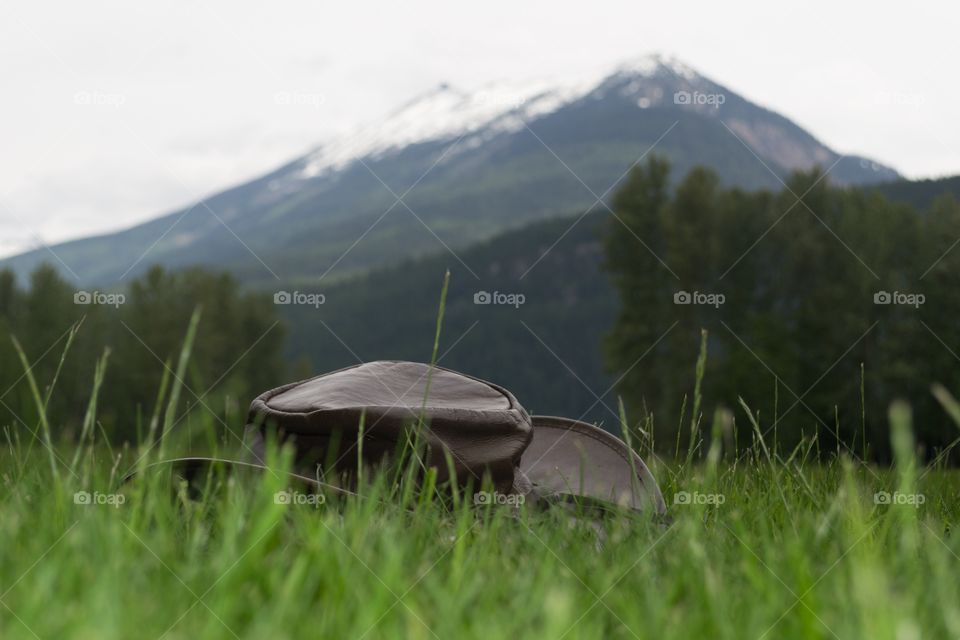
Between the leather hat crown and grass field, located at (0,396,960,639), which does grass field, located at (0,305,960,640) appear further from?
the leather hat crown

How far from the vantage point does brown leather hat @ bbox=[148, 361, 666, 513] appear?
3186 mm

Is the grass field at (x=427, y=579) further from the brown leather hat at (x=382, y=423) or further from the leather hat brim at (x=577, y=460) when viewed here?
the leather hat brim at (x=577, y=460)

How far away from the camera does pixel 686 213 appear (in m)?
48.3

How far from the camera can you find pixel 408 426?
10.5ft

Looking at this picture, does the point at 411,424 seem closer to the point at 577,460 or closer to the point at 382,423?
the point at 382,423

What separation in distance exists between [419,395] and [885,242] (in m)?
42.2

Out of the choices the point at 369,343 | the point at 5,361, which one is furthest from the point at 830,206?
the point at 369,343

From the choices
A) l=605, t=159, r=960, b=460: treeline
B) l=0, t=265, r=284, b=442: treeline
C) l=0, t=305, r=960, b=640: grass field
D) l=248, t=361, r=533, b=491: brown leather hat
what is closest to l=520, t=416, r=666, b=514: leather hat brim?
l=248, t=361, r=533, b=491: brown leather hat

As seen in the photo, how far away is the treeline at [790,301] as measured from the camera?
3694 cm

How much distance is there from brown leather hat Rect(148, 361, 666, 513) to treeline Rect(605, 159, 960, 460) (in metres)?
30.7

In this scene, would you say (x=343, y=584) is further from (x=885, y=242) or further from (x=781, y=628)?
(x=885, y=242)

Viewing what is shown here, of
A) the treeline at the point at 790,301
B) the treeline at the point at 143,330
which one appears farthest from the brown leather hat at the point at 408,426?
the treeline at the point at 143,330

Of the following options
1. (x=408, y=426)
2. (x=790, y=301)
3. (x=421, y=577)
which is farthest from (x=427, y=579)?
(x=790, y=301)

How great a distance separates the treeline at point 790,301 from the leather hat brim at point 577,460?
30169 millimetres
